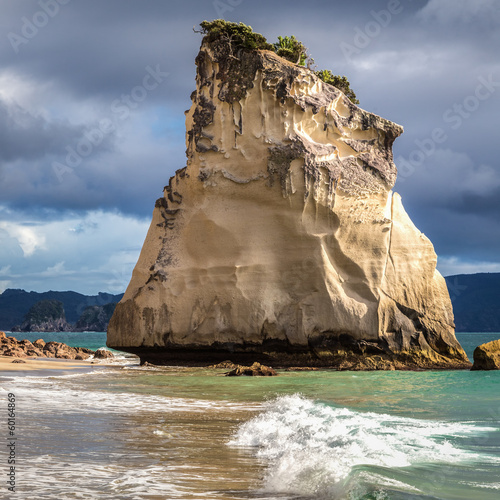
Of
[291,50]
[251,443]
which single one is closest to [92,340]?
[291,50]

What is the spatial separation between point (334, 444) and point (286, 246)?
17.0m

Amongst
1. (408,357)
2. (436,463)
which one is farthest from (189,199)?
(436,463)

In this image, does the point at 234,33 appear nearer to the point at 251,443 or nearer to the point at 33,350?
the point at 33,350

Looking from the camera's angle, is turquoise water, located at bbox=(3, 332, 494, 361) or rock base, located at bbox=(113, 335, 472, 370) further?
turquoise water, located at bbox=(3, 332, 494, 361)

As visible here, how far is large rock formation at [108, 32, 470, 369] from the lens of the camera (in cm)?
2359

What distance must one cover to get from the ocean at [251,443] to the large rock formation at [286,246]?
864 cm

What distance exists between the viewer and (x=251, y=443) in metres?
7.94

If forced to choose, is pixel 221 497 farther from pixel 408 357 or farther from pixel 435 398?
pixel 408 357

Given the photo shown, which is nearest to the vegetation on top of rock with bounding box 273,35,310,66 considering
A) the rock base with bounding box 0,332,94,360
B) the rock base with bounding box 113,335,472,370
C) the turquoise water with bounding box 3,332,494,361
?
the rock base with bounding box 113,335,472,370

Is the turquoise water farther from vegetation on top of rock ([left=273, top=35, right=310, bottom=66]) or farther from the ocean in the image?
the ocean

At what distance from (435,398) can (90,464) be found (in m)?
9.26

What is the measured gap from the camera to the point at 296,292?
2392 cm

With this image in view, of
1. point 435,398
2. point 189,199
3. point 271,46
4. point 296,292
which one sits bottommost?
point 435,398

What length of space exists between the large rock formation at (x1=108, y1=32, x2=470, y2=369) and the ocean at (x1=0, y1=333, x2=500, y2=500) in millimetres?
8644
